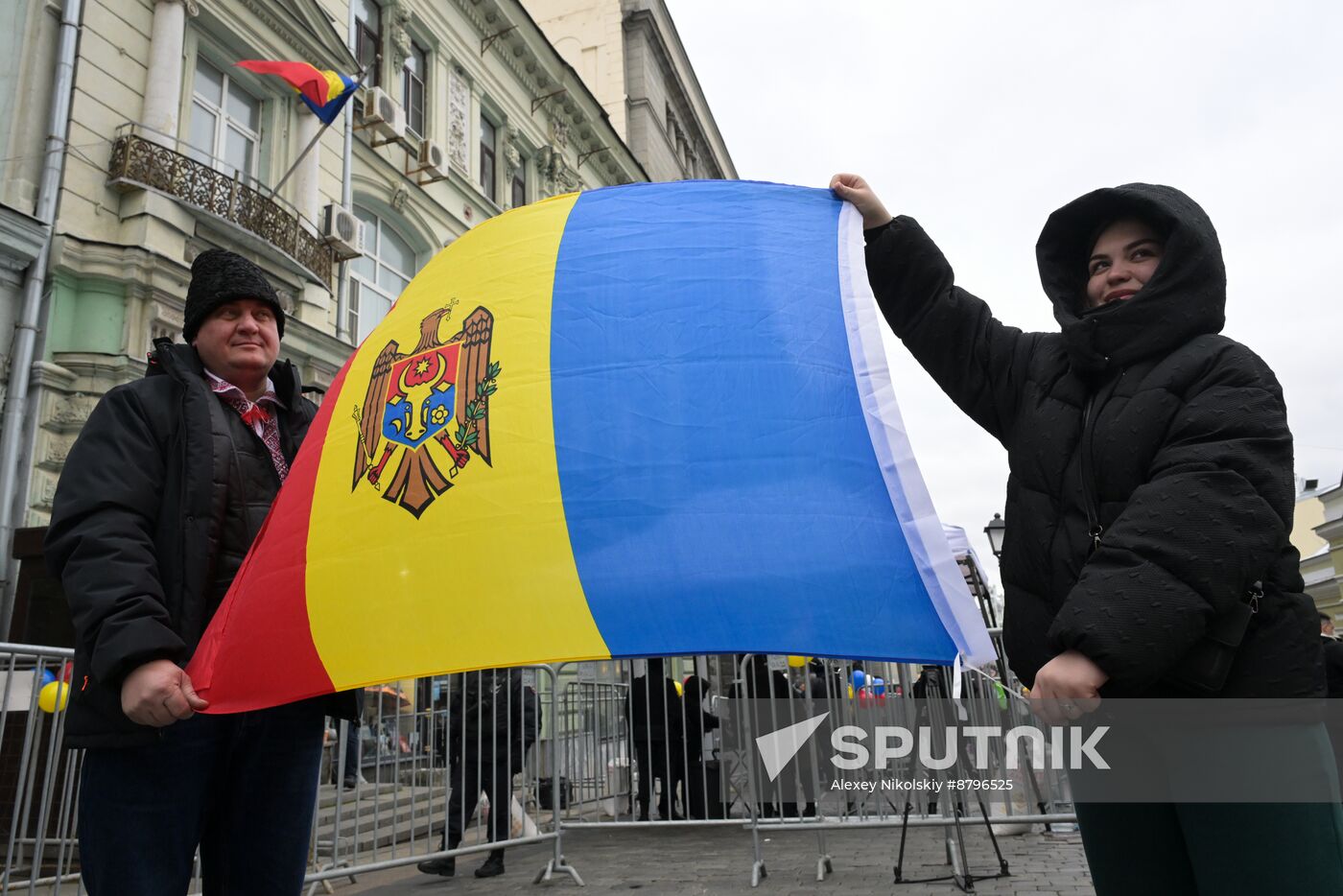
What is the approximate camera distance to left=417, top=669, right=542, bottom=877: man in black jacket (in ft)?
21.2

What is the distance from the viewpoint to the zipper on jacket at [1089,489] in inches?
70.9

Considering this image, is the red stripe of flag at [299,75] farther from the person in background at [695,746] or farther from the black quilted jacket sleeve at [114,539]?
the black quilted jacket sleeve at [114,539]

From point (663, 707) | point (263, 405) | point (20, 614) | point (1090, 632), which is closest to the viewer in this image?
point (1090, 632)

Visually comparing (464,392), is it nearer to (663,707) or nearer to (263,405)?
(263,405)

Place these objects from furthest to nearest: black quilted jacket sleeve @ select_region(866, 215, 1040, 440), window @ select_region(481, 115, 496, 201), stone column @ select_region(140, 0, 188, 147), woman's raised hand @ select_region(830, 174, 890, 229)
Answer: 1. window @ select_region(481, 115, 496, 201)
2. stone column @ select_region(140, 0, 188, 147)
3. woman's raised hand @ select_region(830, 174, 890, 229)
4. black quilted jacket sleeve @ select_region(866, 215, 1040, 440)

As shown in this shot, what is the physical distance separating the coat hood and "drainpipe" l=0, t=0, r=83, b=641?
1072 centimetres

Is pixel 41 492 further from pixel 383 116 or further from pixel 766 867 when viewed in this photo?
pixel 383 116

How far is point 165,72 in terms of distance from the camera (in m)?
11.7

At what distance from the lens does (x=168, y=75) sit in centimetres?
1175

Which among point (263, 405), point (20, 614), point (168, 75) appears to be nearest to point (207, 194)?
point (168, 75)

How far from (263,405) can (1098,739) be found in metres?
2.24

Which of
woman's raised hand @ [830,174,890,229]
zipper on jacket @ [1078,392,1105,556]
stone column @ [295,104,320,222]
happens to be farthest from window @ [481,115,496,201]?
zipper on jacket @ [1078,392,1105,556]

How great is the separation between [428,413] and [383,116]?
15460 mm

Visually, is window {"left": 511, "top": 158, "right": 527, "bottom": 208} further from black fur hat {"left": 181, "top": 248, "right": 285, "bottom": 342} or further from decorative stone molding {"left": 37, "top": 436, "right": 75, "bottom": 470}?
black fur hat {"left": 181, "top": 248, "right": 285, "bottom": 342}
